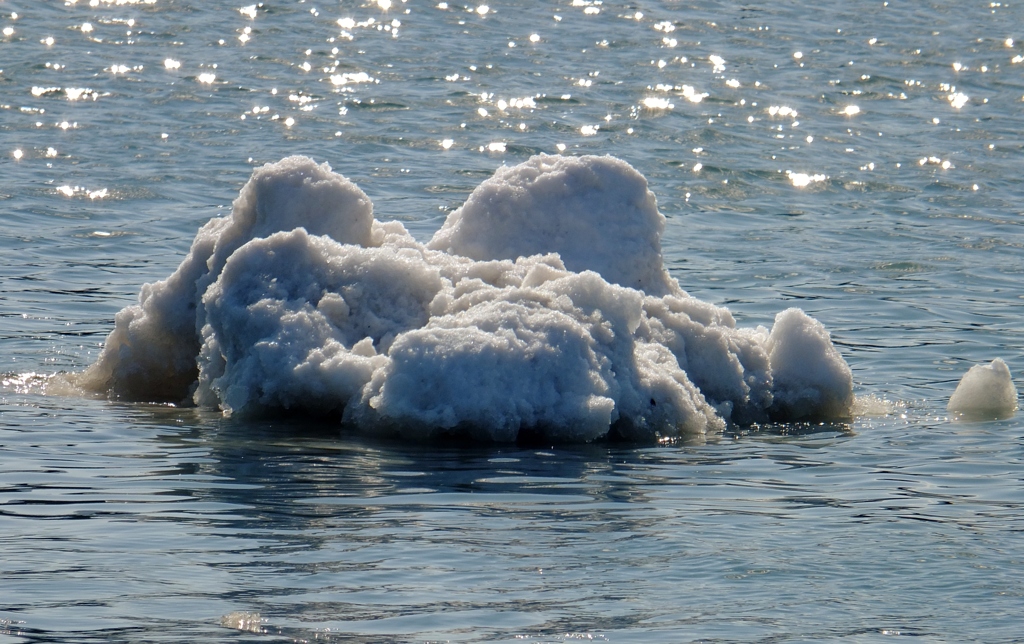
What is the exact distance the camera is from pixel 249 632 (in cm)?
479

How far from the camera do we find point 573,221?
9.36 m

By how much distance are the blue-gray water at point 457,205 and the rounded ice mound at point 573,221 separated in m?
1.39

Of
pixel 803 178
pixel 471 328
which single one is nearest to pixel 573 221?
pixel 471 328

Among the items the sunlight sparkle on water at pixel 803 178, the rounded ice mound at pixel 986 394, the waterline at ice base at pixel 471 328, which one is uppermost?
the sunlight sparkle on water at pixel 803 178

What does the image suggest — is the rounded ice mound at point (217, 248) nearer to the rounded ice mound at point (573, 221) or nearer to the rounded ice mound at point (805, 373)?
the rounded ice mound at point (573, 221)

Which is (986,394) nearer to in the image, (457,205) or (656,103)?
(457,205)

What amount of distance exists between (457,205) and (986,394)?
7681mm

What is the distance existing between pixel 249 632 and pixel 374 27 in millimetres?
21266

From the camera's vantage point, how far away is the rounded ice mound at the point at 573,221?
A: 9.31 m

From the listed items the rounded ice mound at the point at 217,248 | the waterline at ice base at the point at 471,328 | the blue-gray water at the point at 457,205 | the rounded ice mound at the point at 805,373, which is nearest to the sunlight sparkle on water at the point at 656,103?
the blue-gray water at the point at 457,205

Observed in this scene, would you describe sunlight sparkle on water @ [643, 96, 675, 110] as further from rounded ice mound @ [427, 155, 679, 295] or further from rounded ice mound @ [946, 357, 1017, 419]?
rounded ice mound @ [946, 357, 1017, 419]

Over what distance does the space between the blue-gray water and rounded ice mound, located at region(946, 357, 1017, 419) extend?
0.80 ft

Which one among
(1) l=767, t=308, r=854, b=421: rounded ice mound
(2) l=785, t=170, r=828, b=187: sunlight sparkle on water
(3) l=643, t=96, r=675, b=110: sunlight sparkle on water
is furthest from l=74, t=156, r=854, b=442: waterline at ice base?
(3) l=643, t=96, r=675, b=110: sunlight sparkle on water

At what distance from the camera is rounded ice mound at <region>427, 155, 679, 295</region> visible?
931 cm
